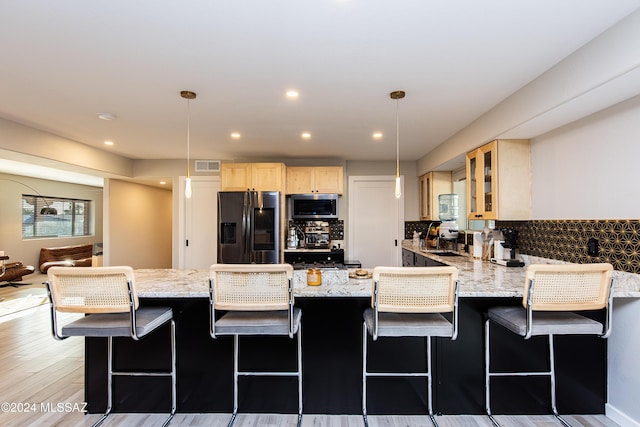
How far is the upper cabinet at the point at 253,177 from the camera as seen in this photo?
4.60 meters

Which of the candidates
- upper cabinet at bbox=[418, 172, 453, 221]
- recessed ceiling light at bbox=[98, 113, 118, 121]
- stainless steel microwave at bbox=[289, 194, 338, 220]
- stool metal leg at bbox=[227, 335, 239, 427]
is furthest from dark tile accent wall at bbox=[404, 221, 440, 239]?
recessed ceiling light at bbox=[98, 113, 118, 121]

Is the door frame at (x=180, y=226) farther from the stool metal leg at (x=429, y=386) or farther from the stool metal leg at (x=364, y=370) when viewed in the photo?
the stool metal leg at (x=429, y=386)

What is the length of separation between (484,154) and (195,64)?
A: 2.78 meters

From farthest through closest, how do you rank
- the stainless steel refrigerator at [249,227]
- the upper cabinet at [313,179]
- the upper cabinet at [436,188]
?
the upper cabinet at [313,179]
the upper cabinet at [436,188]
the stainless steel refrigerator at [249,227]

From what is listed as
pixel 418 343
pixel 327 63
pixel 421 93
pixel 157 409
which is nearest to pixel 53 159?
pixel 157 409

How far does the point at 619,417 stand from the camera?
1.91 m

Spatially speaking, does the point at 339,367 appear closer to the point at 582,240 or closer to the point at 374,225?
the point at 582,240

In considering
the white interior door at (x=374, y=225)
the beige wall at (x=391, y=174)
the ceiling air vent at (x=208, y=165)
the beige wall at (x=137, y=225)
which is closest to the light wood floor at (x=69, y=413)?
the beige wall at (x=137, y=225)

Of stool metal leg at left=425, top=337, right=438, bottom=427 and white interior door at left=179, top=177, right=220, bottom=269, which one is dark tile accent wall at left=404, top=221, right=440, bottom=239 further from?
stool metal leg at left=425, top=337, right=438, bottom=427

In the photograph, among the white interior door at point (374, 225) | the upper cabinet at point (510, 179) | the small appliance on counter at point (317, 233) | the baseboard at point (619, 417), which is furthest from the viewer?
the white interior door at point (374, 225)

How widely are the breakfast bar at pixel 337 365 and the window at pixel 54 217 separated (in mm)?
6947

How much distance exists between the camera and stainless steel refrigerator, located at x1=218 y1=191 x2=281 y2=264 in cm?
431

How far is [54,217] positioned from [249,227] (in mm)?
6234

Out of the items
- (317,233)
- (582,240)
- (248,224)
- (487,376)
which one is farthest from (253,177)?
(582,240)
